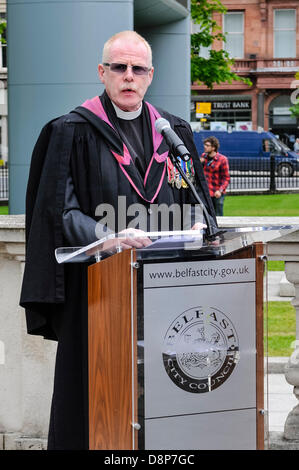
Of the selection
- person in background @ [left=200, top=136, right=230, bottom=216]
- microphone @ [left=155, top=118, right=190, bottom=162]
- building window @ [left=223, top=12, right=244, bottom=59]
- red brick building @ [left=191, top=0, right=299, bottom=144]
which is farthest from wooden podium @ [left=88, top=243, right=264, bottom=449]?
building window @ [left=223, top=12, right=244, bottom=59]

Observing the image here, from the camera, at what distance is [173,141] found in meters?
2.96

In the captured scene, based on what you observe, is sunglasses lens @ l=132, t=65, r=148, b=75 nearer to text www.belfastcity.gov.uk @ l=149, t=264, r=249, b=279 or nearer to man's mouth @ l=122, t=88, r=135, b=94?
man's mouth @ l=122, t=88, r=135, b=94

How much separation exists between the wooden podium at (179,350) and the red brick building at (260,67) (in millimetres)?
41477

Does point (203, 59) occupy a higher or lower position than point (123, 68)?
higher

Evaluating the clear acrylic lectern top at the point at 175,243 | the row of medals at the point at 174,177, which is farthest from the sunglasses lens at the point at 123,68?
the clear acrylic lectern top at the point at 175,243

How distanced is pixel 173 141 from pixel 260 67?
4356 centimetres

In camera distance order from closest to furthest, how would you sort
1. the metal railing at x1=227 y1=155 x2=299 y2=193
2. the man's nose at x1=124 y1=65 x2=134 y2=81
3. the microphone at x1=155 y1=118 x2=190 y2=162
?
the microphone at x1=155 y1=118 x2=190 y2=162 < the man's nose at x1=124 y1=65 x2=134 y2=81 < the metal railing at x1=227 y1=155 x2=299 y2=193

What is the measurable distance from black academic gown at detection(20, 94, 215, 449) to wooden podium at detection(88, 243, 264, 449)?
0.43 meters

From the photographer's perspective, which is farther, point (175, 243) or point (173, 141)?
point (173, 141)

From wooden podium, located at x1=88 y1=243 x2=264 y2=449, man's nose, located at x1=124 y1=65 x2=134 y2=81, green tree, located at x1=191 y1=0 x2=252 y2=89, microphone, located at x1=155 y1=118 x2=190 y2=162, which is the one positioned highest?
green tree, located at x1=191 y1=0 x2=252 y2=89

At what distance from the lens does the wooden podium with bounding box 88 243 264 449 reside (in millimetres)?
2656

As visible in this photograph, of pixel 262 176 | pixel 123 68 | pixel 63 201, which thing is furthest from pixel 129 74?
pixel 262 176

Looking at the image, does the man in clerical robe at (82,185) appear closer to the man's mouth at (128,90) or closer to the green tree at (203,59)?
the man's mouth at (128,90)

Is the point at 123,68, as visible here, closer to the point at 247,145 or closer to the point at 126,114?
the point at 126,114
